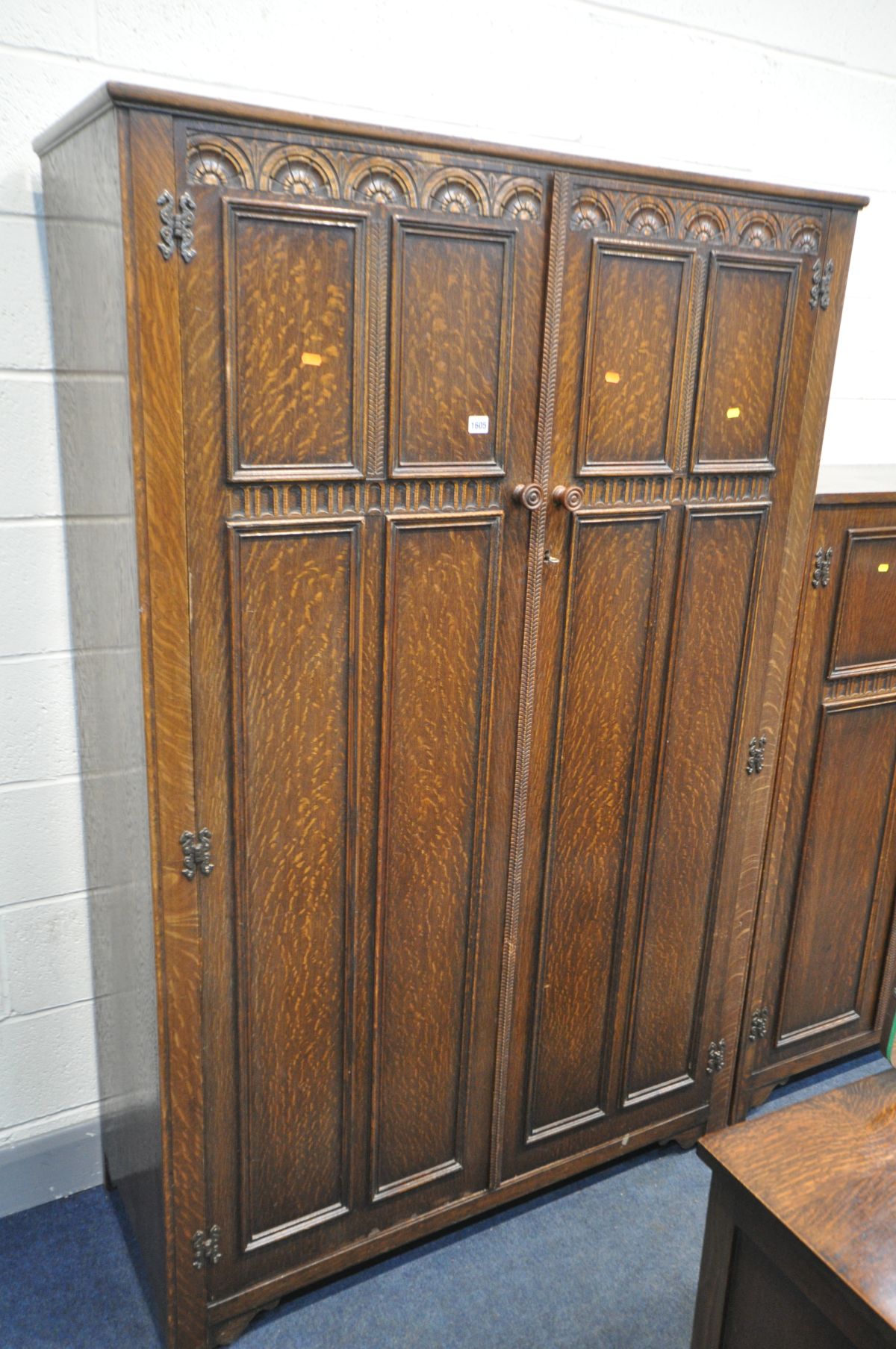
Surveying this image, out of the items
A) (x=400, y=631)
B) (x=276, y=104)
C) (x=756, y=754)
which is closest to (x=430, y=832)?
(x=400, y=631)

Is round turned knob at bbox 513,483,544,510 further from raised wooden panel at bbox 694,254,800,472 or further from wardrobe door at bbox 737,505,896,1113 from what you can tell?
wardrobe door at bbox 737,505,896,1113

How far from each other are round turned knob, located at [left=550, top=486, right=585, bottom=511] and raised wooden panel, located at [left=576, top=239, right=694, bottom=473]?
5 centimetres

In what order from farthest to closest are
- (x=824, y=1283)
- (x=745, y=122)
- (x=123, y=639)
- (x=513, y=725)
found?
1. (x=745, y=122)
2. (x=513, y=725)
3. (x=123, y=639)
4. (x=824, y=1283)

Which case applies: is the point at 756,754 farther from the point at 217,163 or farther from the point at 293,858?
the point at 217,163

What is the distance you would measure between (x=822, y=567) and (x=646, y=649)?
1.41 ft

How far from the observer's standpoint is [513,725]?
170cm

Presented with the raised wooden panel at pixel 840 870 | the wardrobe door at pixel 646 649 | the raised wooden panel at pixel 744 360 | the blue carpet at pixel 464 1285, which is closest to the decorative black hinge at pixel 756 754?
the wardrobe door at pixel 646 649

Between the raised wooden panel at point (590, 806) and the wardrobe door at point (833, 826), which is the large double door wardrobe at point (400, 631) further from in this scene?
the wardrobe door at point (833, 826)

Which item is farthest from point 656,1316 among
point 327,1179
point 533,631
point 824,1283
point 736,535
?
point 736,535

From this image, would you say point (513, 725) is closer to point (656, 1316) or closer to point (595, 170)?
point (595, 170)

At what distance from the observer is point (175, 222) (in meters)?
1.24

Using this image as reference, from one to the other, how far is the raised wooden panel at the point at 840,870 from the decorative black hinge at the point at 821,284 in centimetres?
77

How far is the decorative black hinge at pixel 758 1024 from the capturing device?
88.4 inches

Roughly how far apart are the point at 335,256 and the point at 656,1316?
1792mm
